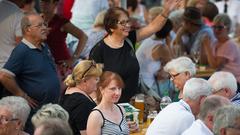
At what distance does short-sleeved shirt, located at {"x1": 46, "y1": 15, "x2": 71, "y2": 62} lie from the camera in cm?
930

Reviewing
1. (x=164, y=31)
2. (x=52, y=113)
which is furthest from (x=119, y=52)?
(x=52, y=113)

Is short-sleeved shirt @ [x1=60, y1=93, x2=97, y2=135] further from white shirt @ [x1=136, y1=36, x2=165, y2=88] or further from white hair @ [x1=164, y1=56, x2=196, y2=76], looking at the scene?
white shirt @ [x1=136, y1=36, x2=165, y2=88]

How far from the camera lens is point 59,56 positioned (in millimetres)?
9516

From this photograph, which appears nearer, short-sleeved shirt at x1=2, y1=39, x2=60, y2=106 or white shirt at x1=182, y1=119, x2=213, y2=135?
white shirt at x1=182, y1=119, x2=213, y2=135

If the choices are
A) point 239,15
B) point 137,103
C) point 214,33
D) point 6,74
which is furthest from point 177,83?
point 239,15

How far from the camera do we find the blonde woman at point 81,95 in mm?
7094

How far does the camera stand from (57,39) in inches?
371

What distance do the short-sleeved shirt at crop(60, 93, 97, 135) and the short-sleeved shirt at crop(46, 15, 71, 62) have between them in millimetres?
2240

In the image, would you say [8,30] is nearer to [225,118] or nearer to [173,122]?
[173,122]

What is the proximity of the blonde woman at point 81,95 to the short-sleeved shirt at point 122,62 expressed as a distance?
37.8 inches

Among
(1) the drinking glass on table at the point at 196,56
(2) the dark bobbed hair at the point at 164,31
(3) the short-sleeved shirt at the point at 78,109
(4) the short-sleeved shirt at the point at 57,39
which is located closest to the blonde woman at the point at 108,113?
(3) the short-sleeved shirt at the point at 78,109

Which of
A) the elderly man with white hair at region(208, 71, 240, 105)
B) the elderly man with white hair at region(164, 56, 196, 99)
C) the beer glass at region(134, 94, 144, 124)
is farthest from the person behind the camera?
the beer glass at region(134, 94, 144, 124)

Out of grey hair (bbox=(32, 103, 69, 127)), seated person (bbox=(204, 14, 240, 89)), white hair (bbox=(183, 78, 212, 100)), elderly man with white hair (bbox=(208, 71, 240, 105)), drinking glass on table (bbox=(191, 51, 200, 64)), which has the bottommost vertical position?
drinking glass on table (bbox=(191, 51, 200, 64))

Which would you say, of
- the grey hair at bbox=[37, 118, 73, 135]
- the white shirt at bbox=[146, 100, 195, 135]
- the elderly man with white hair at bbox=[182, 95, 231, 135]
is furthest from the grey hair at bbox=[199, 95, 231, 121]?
the grey hair at bbox=[37, 118, 73, 135]
